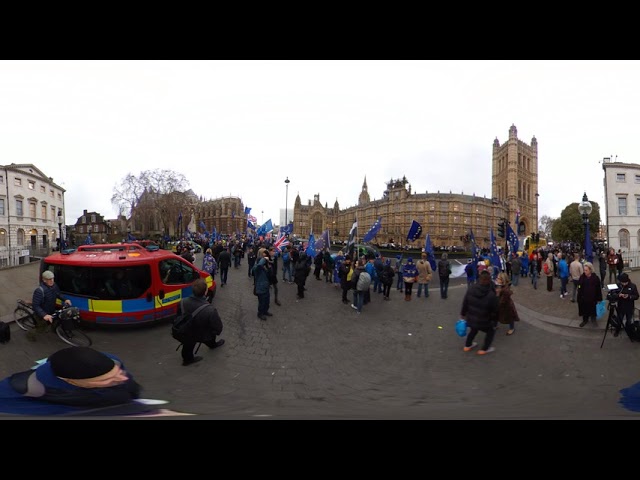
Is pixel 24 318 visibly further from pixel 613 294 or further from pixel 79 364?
pixel 613 294

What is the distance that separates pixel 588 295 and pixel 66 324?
17.7 ft

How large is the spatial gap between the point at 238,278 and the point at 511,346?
9.97ft

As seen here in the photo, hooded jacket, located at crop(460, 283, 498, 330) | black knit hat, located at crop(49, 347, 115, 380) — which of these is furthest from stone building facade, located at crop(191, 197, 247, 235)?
hooded jacket, located at crop(460, 283, 498, 330)

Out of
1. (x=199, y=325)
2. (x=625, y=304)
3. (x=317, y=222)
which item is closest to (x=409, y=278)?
(x=625, y=304)

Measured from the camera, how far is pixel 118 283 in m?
2.01

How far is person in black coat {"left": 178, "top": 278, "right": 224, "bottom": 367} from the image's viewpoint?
77.9 inches

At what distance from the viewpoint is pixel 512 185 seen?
29.3ft

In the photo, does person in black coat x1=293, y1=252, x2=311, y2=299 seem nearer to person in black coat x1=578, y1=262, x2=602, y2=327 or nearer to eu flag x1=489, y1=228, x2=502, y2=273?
eu flag x1=489, y1=228, x2=502, y2=273

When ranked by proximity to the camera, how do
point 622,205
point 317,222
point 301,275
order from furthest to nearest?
point 317,222, point 622,205, point 301,275

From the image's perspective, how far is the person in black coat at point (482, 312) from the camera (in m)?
2.59

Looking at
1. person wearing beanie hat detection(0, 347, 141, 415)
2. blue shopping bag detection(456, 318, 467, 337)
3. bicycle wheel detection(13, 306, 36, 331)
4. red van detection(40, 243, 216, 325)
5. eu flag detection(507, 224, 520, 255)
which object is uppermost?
eu flag detection(507, 224, 520, 255)

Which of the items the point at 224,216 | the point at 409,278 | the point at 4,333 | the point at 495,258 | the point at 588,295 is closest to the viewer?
the point at 4,333

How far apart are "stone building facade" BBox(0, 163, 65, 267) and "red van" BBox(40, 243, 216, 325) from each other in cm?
89
